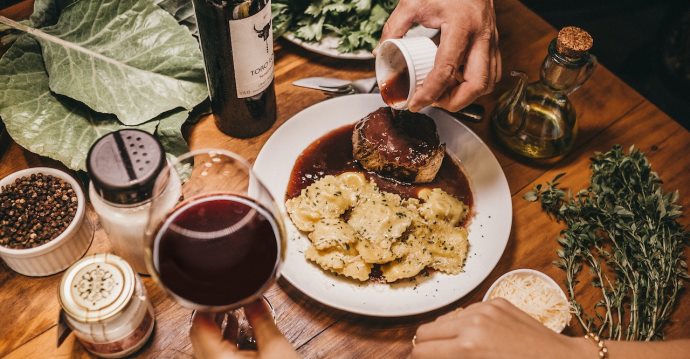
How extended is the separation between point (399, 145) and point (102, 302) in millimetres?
1120

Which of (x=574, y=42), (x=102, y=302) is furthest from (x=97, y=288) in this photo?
(x=574, y=42)

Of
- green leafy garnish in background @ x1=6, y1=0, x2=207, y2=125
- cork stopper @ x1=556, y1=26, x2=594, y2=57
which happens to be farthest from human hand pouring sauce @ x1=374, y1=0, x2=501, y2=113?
green leafy garnish in background @ x1=6, y1=0, x2=207, y2=125

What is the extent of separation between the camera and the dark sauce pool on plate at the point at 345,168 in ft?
6.42

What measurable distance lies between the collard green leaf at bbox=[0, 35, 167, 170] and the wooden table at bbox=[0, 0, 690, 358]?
0.12 meters

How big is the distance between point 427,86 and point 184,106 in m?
0.87

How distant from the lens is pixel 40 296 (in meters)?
1.56

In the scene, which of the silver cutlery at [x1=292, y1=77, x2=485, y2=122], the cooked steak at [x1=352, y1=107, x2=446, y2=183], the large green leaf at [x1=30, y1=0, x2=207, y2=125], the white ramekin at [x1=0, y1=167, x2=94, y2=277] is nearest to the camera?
the white ramekin at [x1=0, y1=167, x2=94, y2=277]

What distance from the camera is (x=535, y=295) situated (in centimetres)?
161

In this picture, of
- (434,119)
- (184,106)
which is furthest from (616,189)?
(184,106)

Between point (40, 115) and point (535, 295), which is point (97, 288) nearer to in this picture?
point (40, 115)

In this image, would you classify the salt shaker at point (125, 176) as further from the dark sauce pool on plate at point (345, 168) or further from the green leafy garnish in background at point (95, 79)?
the dark sauce pool on plate at point (345, 168)

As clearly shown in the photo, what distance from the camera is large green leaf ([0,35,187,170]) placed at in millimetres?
1715

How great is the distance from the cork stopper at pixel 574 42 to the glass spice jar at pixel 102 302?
4.83 feet

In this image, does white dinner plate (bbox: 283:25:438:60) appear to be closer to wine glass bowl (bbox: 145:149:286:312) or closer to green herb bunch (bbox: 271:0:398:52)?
green herb bunch (bbox: 271:0:398:52)
